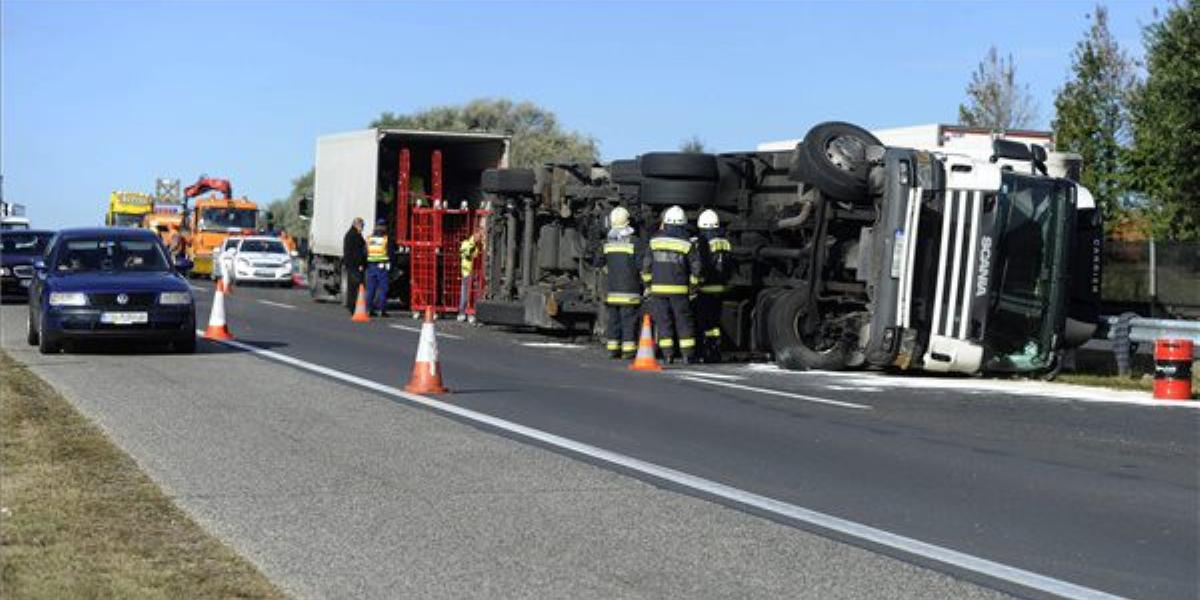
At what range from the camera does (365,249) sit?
31.7m

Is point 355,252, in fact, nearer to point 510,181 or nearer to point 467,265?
point 467,265

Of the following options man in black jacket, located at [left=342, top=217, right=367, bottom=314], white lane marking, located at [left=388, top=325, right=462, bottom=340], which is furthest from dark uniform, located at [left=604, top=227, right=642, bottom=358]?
man in black jacket, located at [left=342, top=217, right=367, bottom=314]

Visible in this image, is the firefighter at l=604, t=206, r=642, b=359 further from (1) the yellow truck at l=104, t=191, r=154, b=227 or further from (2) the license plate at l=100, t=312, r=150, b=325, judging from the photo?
(1) the yellow truck at l=104, t=191, r=154, b=227

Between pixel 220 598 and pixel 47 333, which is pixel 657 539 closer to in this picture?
pixel 220 598

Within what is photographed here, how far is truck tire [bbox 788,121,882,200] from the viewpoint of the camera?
1936cm

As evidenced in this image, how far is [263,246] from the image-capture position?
163ft

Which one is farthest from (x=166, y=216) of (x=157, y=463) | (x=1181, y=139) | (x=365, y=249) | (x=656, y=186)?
(x=157, y=463)

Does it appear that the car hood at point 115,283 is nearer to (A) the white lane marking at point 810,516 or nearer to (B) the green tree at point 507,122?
(A) the white lane marking at point 810,516

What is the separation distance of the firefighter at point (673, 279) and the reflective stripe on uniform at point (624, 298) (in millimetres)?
342

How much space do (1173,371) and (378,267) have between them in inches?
645

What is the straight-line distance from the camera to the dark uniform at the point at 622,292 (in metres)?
21.0

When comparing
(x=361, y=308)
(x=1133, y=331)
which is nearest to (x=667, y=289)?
(x=1133, y=331)

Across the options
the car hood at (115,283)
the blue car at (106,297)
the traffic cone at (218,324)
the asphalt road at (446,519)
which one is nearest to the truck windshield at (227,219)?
the traffic cone at (218,324)

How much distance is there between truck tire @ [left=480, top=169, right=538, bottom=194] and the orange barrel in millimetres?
10959
